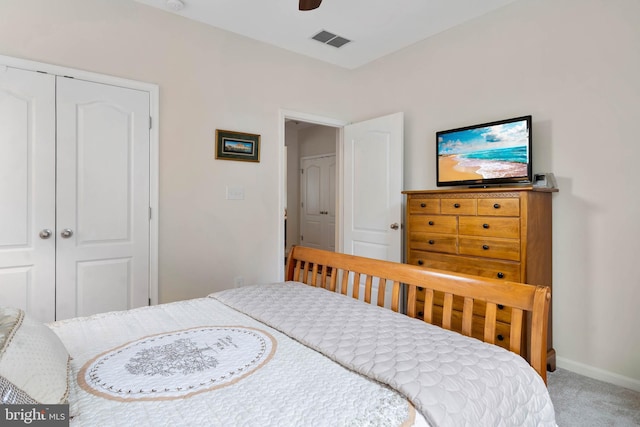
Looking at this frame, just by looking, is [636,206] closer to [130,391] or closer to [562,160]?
[562,160]

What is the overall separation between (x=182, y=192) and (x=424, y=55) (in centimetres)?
Result: 258

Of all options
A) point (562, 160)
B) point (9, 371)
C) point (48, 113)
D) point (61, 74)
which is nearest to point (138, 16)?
point (61, 74)

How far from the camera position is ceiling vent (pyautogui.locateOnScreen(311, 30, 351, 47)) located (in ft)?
11.0

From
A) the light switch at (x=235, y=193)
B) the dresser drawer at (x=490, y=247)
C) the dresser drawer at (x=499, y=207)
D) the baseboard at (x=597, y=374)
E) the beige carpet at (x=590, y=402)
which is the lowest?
the beige carpet at (x=590, y=402)

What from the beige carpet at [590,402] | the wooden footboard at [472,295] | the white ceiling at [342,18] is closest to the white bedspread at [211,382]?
the wooden footboard at [472,295]

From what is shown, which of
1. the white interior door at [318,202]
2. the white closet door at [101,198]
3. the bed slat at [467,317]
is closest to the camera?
the bed slat at [467,317]

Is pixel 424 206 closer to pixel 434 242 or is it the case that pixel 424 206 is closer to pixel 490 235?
pixel 434 242

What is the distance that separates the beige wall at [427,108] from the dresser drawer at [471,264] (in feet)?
1.76

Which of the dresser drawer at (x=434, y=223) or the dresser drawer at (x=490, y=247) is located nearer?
the dresser drawer at (x=490, y=247)

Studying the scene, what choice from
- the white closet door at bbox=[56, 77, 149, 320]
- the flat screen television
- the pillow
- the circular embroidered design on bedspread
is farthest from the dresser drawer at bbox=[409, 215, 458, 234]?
the pillow

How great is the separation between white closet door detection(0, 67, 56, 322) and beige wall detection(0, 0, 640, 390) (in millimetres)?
282

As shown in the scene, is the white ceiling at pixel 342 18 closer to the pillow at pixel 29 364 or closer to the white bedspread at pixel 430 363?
the white bedspread at pixel 430 363

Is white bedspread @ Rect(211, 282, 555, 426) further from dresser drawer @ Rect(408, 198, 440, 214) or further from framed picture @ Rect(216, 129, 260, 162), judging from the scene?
framed picture @ Rect(216, 129, 260, 162)

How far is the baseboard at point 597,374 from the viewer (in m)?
2.28
